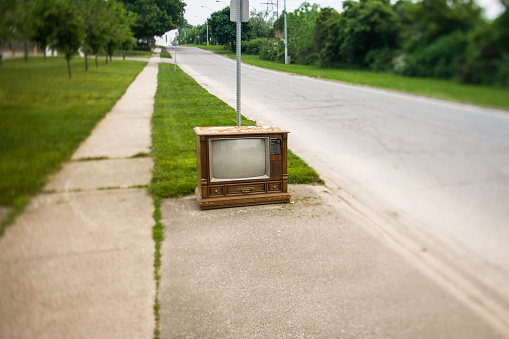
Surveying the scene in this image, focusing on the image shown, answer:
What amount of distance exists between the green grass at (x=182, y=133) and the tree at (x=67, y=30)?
1.23 meters

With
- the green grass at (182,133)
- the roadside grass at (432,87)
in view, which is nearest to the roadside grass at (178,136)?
the green grass at (182,133)

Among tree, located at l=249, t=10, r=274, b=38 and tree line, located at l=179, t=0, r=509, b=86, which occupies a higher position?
tree, located at l=249, t=10, r=274, b=38

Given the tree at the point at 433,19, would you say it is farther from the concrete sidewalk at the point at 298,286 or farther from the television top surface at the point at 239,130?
the television top surface at the point at 239,130

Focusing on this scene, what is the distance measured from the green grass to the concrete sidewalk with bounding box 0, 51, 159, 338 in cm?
52

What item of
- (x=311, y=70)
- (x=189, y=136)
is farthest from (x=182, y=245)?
(x=189, y=136)

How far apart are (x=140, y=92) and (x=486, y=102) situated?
1.38 meters

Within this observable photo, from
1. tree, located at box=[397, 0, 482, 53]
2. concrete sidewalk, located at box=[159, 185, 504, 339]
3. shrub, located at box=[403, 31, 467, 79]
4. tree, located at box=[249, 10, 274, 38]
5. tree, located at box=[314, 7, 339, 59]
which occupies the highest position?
tree, located at box=[249, 10, 274, 38]

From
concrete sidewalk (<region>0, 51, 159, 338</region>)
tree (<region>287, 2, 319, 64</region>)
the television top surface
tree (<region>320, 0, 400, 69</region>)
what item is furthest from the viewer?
the television top surface

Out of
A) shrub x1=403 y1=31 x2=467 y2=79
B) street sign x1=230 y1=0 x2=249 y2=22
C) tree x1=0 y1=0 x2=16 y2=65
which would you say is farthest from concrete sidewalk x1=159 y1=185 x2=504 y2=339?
tree x1=0 y1=0 x2=16 y2=65

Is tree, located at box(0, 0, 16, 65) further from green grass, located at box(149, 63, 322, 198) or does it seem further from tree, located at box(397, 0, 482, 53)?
green grass, located at box(149, 63, 322, 198)

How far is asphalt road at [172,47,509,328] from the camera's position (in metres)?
0.84

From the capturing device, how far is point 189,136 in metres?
5.28

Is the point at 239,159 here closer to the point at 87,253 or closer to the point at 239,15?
the point at 239,15

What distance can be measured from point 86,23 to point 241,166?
295 cm
